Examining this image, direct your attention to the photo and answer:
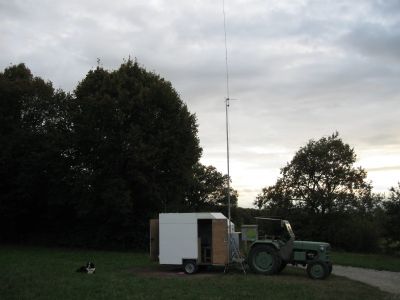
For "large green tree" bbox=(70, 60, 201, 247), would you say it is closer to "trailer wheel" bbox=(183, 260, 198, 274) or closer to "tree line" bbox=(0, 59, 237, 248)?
"tree line" bbox=(0, 59, 237, 248)

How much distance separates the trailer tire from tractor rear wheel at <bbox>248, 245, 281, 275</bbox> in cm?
201

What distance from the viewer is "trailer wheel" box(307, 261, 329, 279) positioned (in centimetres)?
1673

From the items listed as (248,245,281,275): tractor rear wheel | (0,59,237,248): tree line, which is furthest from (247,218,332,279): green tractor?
(0,59,237,248): tree line

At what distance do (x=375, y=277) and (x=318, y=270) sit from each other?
3021 mm

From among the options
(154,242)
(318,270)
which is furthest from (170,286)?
(154,242)

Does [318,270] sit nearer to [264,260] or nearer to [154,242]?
[264,260]

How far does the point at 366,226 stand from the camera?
146 feet

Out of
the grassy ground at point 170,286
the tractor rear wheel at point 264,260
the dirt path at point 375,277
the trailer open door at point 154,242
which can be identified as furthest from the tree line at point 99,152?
the tractor rear wheel at point 264,260

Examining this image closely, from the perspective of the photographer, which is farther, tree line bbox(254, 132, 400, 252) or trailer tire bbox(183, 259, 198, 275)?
tree line bbox(254, 132, 400, 252)

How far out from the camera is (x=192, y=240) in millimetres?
18703

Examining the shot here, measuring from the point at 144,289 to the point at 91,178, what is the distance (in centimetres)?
1792

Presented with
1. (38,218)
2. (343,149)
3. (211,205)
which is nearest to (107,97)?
(38,218)

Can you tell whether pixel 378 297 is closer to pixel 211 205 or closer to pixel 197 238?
pixel 197 238

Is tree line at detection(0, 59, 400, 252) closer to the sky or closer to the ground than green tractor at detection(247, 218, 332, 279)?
closer to the sky
